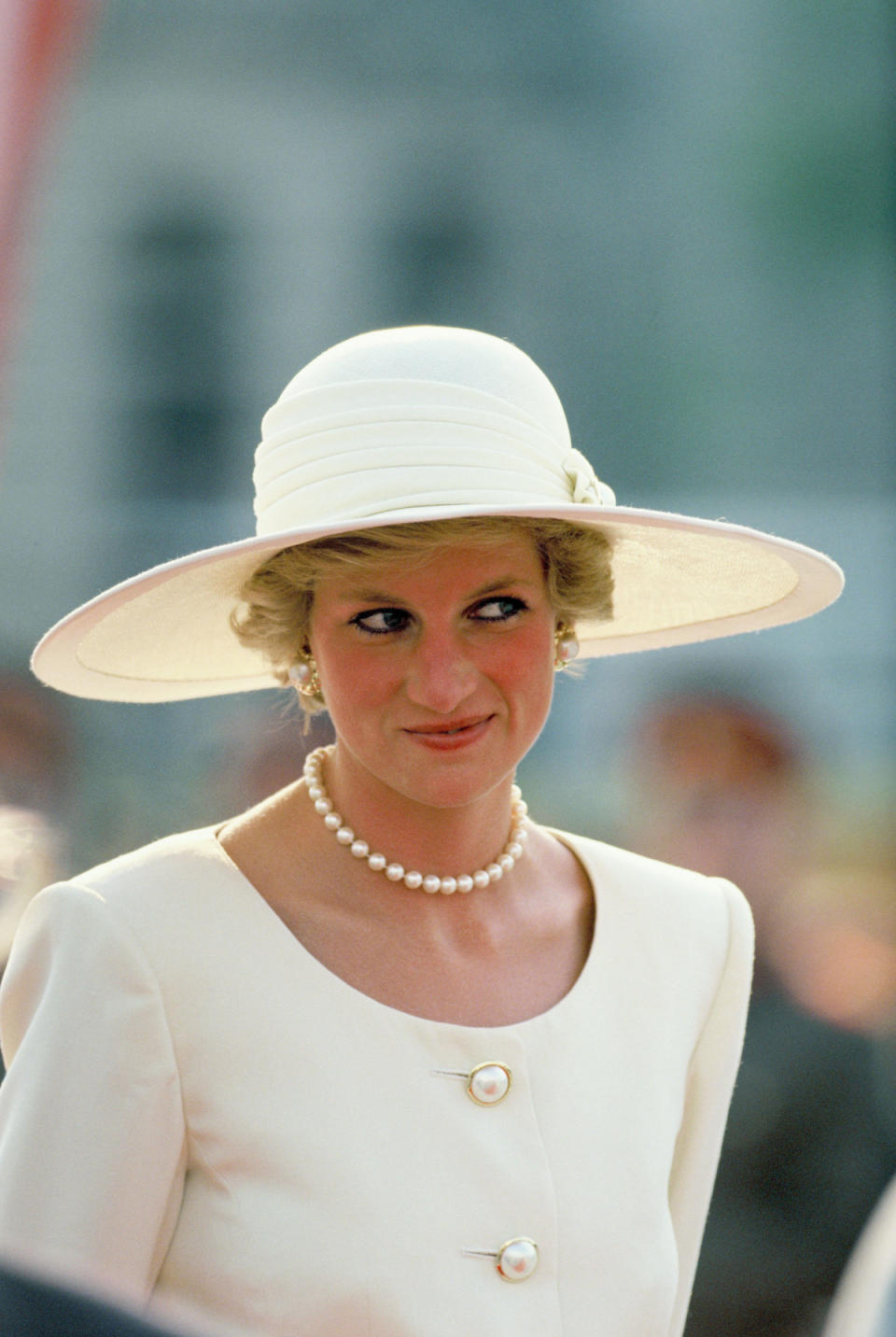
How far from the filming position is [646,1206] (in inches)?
75.9

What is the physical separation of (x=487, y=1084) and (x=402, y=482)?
723 mm

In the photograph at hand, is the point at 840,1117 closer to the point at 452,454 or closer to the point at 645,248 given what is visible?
the point at 452,454

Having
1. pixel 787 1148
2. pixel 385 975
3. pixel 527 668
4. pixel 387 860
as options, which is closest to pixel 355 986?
pixel 385 975

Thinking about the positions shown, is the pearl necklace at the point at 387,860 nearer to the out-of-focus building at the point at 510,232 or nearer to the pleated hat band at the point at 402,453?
the pleated hat band at the point at 402,453

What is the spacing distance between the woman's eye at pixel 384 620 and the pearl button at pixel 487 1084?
536 mm

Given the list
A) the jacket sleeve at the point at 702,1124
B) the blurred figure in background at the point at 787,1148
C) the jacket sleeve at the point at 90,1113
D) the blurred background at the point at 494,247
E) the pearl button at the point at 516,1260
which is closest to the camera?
the jacket sleeve at the point at 90,1113

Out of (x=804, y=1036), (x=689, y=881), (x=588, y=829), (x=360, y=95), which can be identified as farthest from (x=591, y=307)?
(x=689, y=881)

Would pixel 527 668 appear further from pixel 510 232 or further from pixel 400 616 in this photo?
pixel 510 232

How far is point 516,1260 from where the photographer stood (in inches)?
69.7

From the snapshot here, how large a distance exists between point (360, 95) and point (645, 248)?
5.10 ft

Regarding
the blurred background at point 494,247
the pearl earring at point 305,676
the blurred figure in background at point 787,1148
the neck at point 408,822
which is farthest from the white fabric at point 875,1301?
the blurred background at point 494,247

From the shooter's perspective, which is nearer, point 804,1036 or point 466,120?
point 804,1036

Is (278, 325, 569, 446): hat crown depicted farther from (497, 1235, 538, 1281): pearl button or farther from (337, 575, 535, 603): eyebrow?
(497, 1235, 538, 1281): pearl button

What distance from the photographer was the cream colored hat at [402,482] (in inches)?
69.9
